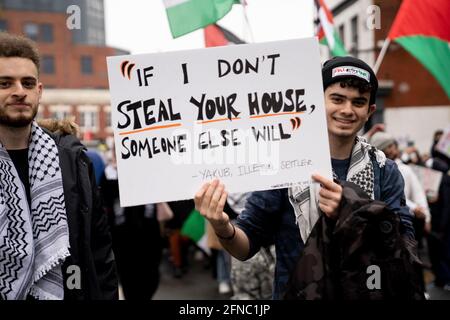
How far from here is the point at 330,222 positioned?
184cm

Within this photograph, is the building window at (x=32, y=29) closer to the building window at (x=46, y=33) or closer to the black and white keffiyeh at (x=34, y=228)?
the building window at (x=46, y=33)

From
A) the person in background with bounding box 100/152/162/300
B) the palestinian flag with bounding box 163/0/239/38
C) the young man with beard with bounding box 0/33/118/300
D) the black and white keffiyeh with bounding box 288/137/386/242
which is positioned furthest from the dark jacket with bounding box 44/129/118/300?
the person in background with bounding box 100/152/162/300

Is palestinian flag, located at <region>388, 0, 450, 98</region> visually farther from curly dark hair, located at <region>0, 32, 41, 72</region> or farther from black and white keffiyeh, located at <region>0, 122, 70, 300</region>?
black and white keffiyeh, located at <region>0, 122, 70, 300</region>

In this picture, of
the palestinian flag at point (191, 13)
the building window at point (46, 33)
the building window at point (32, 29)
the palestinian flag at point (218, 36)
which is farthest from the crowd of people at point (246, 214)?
the building window at point (32, 29)

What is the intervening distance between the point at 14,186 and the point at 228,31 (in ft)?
10.2

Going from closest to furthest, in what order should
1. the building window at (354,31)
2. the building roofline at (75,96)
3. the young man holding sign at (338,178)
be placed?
the young man holding sign at (338,178) < the building window at (354,31) < the building roofline at (75,96)

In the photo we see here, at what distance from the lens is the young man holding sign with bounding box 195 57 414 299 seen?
1.98 m

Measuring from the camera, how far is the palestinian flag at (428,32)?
3.96m

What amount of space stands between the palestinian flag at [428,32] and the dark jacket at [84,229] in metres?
2.87

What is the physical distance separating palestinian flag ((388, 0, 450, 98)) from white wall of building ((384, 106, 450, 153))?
15.9m

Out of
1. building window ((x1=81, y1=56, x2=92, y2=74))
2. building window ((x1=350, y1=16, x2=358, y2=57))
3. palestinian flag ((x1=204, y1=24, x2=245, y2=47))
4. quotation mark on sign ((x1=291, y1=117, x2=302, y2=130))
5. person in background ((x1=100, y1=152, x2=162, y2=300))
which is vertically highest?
building window ((x1=81, y1=56, x2=92, y2=74))
